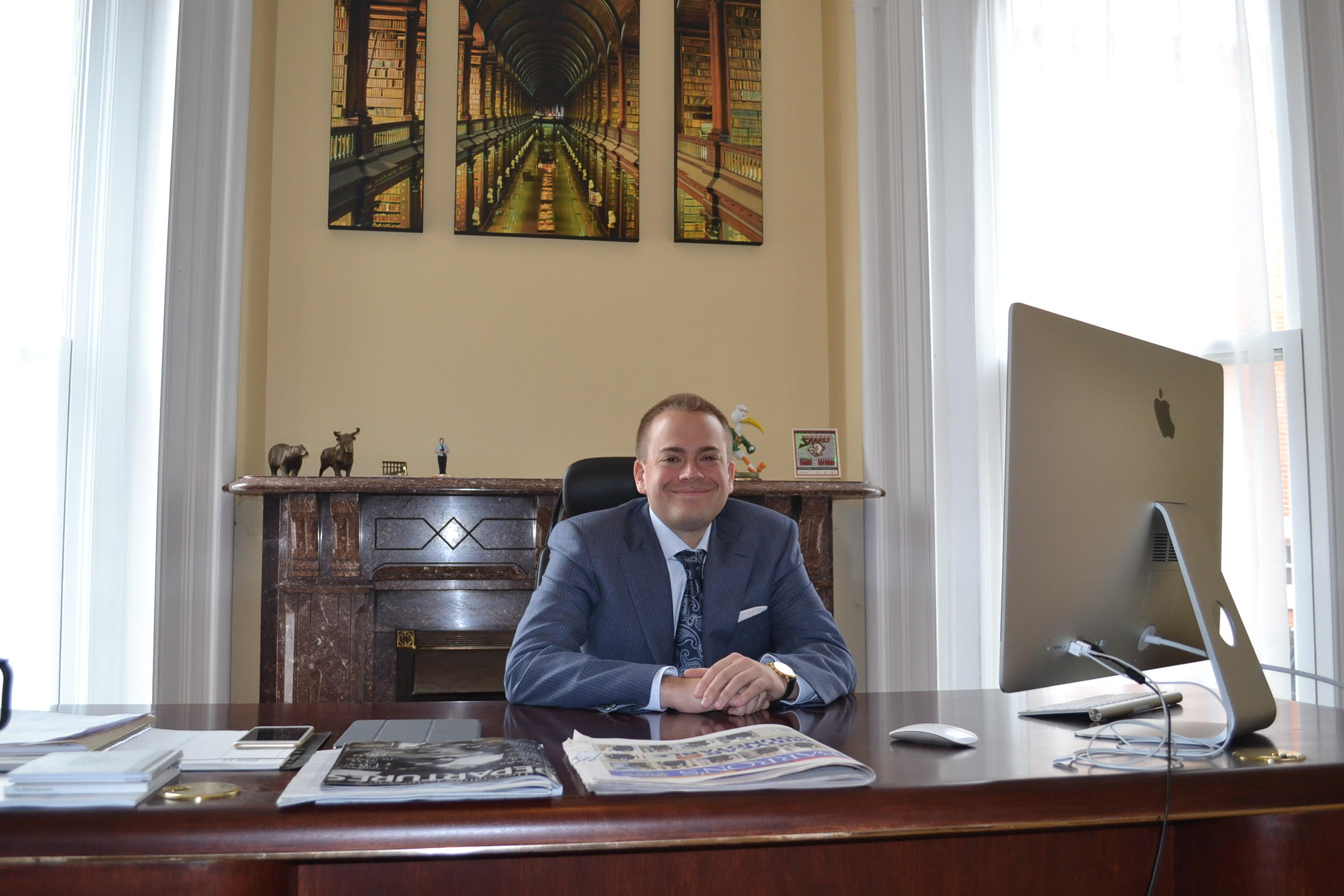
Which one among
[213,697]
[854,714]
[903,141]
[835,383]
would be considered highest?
[903,141]

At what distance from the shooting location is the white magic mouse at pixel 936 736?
1.13m

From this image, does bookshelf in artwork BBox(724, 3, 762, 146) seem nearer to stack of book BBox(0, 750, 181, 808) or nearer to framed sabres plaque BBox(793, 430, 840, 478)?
framed sabres plaque BBox(793, 430, 840, 478)

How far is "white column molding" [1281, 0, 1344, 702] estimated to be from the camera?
2.80 meters

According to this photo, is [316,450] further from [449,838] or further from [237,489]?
[449,838]

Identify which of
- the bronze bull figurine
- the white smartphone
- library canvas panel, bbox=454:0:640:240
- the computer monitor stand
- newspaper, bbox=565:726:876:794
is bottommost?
the white smartphone

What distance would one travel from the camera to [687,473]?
1.83 metres

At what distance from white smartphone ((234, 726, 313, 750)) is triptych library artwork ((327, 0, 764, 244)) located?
7.77 ft

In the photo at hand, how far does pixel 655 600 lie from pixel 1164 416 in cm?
88

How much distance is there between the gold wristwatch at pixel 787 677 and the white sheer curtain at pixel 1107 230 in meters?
1.79

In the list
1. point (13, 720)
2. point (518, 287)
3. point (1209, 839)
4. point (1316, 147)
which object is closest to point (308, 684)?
point (518, 287)

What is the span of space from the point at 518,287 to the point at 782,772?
2617 mm

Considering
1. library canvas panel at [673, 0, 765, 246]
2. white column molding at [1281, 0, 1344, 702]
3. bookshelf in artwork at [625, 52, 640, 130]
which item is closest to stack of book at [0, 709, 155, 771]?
library canvas panel at [673, 0, 765, 246]

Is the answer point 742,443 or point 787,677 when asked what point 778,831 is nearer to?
point 787,677

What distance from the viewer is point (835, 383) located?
3.41 metres
